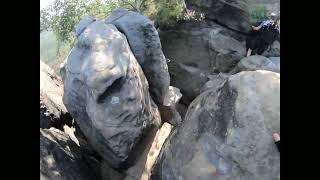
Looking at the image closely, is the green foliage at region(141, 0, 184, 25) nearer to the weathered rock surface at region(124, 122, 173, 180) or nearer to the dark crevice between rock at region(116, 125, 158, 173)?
the weathered rock surface at region(124, 122, 173, 180)

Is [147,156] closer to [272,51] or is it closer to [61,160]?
[61,160]

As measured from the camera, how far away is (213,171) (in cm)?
788

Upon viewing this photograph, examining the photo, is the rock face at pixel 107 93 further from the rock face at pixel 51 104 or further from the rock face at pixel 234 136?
the rock face at pixel 51 104

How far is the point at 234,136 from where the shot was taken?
788cm

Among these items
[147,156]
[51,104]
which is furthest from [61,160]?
[51,104]

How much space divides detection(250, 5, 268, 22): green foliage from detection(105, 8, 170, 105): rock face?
778 cm

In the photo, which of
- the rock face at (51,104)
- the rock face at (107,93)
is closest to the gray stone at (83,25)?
the rock face at (107,93)

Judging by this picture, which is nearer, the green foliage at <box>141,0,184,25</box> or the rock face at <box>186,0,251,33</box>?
the green foliage at <box>141,0,184,25</box>

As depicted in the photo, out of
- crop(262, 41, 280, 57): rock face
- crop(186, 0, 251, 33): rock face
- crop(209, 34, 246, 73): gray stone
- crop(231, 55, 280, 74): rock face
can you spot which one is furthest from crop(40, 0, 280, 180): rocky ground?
crop(262, 41, 280, 57): rock face

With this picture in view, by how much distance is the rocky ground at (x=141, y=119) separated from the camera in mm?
7840

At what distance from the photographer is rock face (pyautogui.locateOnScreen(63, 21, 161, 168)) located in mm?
8578

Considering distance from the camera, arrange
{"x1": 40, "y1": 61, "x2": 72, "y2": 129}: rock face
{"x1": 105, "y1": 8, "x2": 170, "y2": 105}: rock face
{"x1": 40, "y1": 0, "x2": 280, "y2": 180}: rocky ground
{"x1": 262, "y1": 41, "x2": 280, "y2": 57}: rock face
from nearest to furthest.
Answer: {"x1": 40, "y1": 0, "x2": 280, "y2": 180}: rocky ground, {"x1": 40, "y1": 61, "x2": 72, "y2": 129}: rock face, {"x1": 105, "y1": 8, "x2": 170, "y2": 105}: rock face, {"x1": 262, "y1": 41, "x2": 280, "y2": 57}: rock face
